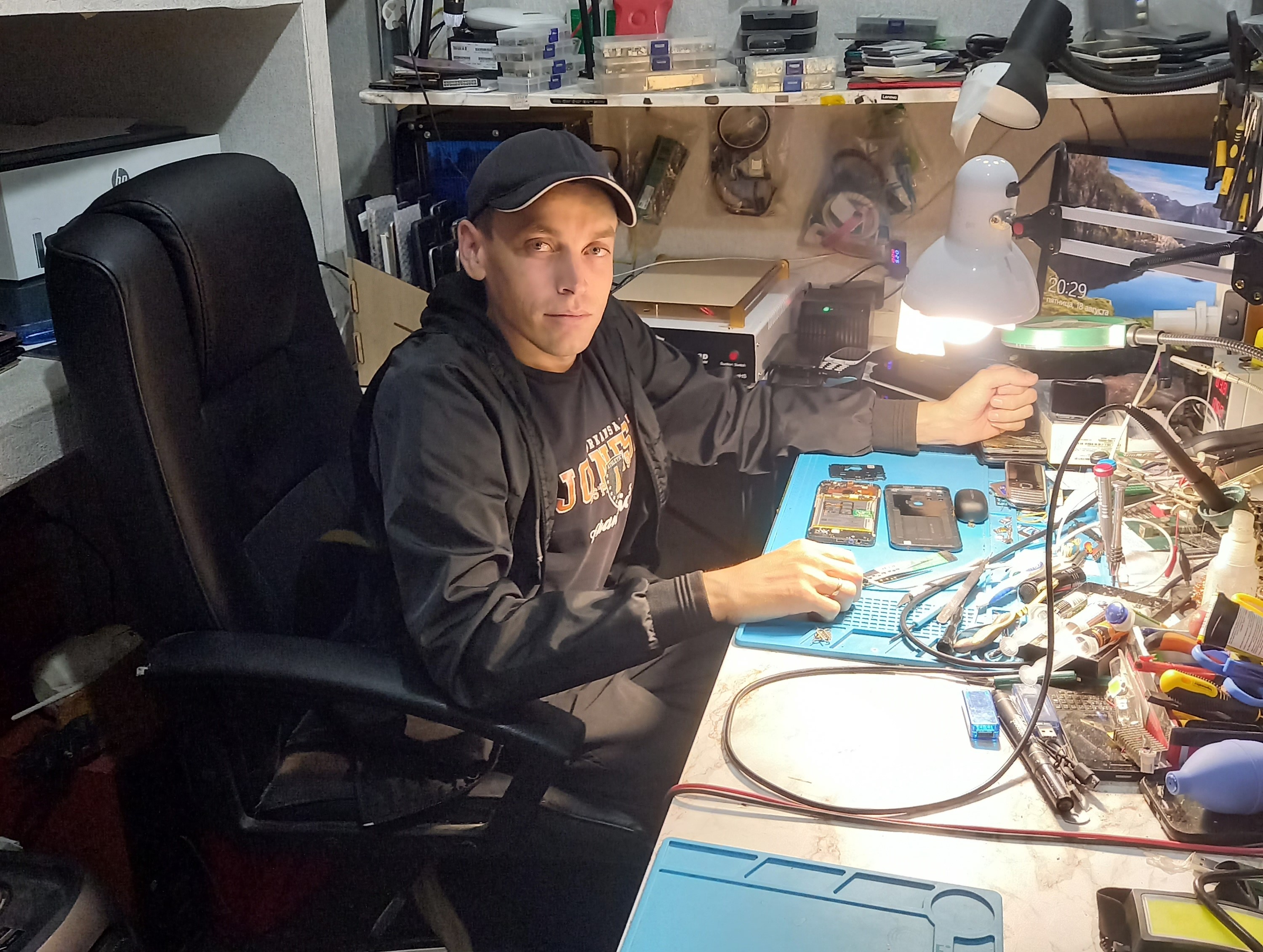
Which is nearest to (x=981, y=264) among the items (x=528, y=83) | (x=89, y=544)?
(x=528, y=83)

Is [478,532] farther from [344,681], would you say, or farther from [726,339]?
[726,339]

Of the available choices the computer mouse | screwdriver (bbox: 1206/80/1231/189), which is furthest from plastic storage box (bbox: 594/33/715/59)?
the computer mouse

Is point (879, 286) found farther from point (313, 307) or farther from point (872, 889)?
point (872, 889)

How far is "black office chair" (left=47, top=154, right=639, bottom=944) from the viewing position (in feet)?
3.67

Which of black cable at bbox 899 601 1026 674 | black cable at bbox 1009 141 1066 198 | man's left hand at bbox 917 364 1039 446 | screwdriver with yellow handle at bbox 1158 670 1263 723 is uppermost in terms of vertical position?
black cable at bbox 1009 141 1066 198

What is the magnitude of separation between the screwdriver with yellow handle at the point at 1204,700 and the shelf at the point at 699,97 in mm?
986

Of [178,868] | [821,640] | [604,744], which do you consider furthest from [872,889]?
[178,868]

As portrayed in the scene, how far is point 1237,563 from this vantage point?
1.12m

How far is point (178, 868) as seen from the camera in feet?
5.68

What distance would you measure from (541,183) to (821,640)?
2.07 ft

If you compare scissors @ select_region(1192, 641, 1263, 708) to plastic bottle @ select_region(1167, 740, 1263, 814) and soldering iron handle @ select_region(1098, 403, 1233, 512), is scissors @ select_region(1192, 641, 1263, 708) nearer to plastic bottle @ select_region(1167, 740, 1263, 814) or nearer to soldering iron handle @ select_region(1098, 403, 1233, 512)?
plastic bottle @ select_region(1167, 740, 1263, 814)

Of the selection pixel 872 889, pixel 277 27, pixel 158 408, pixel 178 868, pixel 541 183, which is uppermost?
pixel 277 27

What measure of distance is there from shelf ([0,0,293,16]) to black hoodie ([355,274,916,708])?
51 cm

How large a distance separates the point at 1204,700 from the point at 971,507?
0.50 m
